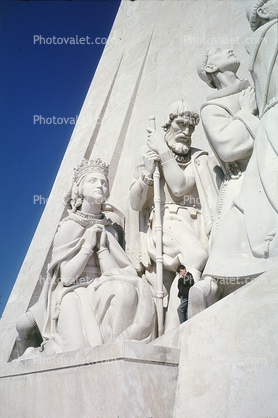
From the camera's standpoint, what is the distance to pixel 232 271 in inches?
126

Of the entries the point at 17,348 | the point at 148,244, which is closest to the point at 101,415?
the point at 148,244

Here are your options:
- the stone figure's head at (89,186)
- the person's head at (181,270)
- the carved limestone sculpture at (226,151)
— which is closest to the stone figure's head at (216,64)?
the carved limestone sculpture at (226,151)

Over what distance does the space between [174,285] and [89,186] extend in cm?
137

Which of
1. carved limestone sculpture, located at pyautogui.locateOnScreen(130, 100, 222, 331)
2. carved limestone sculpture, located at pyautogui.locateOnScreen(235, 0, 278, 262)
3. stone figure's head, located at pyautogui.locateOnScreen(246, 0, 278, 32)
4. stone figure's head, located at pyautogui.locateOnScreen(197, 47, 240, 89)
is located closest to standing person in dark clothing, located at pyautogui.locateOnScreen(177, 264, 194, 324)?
carved limestone sculpture, located at pyautogui.locateOnScreen(130, 100, 222, 331)

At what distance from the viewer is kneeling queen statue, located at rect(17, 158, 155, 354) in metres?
4.11

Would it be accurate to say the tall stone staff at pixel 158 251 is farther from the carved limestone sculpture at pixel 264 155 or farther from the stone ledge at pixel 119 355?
the carved limestone sculpture at pixel 264 155

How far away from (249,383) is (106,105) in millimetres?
6252

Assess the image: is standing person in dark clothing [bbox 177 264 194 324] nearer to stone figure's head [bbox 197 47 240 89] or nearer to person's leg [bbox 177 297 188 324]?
person's leg [bbox 177 297 188 324]

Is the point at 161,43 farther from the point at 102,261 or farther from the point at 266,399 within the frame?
the point at 266,399

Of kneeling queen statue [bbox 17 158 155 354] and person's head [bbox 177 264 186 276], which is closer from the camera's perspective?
kneeling queen statue [bbox 17 158 155 354]

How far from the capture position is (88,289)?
14.7 ft

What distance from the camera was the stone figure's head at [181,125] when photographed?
195 inches

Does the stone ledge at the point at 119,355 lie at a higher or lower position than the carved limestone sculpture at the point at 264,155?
lower

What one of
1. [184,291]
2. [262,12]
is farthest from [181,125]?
[184,291]
